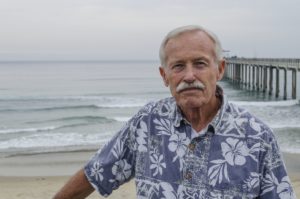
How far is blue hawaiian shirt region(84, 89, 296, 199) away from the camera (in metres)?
1.69

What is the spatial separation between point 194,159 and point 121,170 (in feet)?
1.12

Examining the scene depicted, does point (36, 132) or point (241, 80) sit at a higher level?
point (36, 132)

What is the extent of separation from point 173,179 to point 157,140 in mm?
173

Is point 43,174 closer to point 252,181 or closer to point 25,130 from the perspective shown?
point 25,130

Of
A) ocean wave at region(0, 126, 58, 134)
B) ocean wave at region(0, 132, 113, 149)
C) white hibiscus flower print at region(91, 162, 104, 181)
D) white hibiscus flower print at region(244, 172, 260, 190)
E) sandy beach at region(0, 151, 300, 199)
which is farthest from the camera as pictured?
ocean wave at region(0, 126, 58, 134)

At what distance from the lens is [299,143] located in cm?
Answer: 1705

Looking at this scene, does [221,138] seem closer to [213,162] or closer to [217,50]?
[213,162]

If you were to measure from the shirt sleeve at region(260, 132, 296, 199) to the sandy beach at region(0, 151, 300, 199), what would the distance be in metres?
7.59

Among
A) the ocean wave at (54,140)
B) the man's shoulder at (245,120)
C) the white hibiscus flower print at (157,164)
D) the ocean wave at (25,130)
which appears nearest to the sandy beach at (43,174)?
the ocean wave at (54,140)

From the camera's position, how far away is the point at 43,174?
12664 millimetres

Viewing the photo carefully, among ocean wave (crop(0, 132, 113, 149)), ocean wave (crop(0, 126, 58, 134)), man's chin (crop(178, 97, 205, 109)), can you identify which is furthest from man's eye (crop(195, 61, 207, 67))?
ocean wave (crop(0, 126, 58, 134))

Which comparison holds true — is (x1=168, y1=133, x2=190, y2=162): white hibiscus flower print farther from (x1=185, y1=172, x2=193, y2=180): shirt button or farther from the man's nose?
the man's nose

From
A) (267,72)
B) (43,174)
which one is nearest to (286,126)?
(43,174)

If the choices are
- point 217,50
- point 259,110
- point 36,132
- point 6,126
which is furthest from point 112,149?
point 259,110
